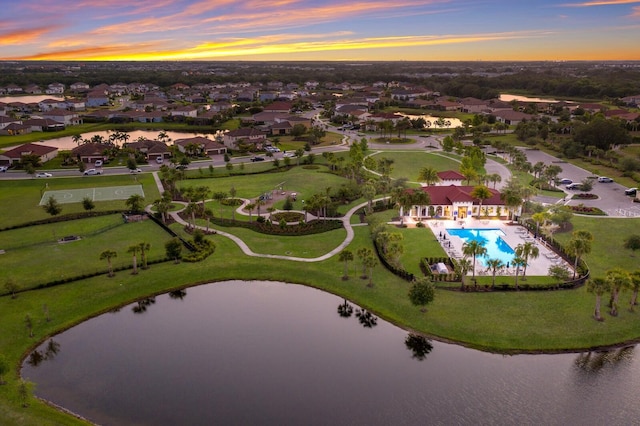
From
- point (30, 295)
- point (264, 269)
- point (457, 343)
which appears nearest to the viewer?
point (457, 343)

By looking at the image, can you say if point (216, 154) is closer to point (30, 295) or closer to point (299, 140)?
point (299, 140)

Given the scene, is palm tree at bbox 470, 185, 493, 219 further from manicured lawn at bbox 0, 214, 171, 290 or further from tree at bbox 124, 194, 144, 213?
tree at bbox 124, 194, 144, 213

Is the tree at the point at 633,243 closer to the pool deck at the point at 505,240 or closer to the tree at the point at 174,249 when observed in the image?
the pool deck at the point at 505,240

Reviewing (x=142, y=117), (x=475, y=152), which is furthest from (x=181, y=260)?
(x=142, y=117)

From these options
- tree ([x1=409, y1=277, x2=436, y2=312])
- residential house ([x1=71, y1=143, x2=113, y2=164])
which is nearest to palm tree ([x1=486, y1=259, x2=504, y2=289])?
tree ([x1=409, y1=277, x2=436, y2=312])

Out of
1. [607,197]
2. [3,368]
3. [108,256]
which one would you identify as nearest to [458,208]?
[607,197]

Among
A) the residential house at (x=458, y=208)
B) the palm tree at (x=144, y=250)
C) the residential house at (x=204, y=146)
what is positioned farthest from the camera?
the residential house at (x=204, y=146)

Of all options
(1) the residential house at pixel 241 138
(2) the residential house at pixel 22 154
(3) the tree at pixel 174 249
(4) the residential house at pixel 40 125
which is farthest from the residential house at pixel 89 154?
(3) the tree at pixel 174 249
